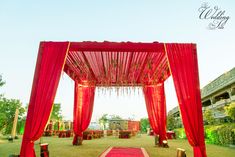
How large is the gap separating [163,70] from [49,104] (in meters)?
4.36

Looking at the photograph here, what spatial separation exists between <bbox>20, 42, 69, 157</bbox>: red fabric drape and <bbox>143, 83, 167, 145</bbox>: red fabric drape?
187 inches

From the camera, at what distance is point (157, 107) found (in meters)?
8.30

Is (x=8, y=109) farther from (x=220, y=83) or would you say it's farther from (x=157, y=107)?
(x=220, y=83)

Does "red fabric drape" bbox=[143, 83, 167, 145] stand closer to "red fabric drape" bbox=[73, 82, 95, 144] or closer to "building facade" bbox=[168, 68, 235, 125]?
"red fabric drape" bbox=[73, 82, 95, 144]

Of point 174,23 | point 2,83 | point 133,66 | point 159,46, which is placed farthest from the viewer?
point 2,83

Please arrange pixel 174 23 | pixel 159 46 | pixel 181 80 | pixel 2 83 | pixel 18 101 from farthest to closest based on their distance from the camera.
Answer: pixel 18 101 < pixel 2 83 < pixel 174 23 < pixel 159 46 < pixel 181 80

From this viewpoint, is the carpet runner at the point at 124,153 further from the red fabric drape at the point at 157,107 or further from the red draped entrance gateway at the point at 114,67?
the red draped entrance gateway at the point at 114,67

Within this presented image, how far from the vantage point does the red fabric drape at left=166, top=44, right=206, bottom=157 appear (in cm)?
407

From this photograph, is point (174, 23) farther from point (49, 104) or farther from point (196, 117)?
point (49, 104)

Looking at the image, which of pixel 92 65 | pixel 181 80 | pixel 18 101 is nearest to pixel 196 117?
pixel 181 80

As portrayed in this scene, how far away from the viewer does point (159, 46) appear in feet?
15.9

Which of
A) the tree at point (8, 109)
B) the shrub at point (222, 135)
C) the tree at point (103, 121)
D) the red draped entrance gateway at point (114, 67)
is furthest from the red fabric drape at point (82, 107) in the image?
the tree at point (103, 121)

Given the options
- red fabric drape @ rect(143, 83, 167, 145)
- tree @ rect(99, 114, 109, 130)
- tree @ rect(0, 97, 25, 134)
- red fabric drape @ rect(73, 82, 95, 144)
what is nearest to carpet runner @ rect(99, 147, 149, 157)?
red fabric drape @ rect(143, 83, 167, 145)

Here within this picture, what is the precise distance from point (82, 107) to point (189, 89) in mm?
5453
